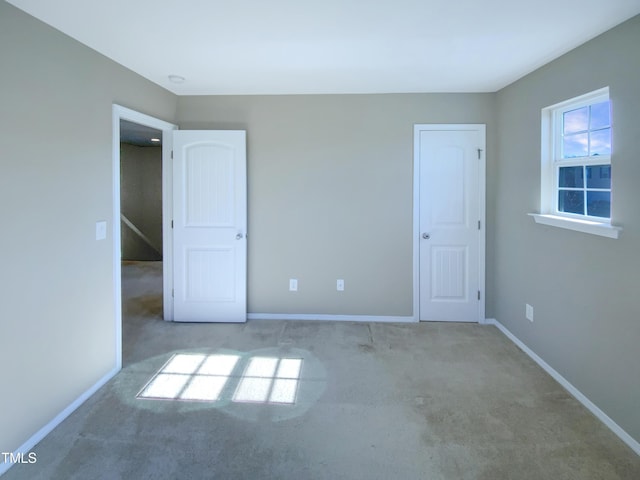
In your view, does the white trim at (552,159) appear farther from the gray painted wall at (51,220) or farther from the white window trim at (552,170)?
the gray painted wall at (51,220)

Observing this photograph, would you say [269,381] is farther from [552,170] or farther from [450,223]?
[552,170]

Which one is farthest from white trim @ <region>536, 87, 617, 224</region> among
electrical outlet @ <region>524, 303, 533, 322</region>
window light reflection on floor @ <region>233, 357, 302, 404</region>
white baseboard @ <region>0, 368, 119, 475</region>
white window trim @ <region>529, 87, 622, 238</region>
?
white baseboard @ <region>0, 368, 119, 475</region>

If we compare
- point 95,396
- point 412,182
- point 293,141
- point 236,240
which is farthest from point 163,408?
point 412,182

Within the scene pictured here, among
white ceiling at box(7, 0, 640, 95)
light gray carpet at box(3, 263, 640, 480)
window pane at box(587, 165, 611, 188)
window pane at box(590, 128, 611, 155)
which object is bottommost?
light gray carpet at box(3, 263, 640, 480)

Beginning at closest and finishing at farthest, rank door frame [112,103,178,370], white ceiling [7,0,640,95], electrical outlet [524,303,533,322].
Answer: white ceiling [7,0,640,95], door frame [112,103,178,370], electrical outlet [524,303,533,322]

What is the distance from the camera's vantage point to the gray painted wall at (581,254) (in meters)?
2.12

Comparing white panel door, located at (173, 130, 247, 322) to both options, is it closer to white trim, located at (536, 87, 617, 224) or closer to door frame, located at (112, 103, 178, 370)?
door frame, located at (112, 103, 178, 370)

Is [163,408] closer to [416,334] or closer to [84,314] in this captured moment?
[84,314]

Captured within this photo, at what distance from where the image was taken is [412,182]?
12.9 feet

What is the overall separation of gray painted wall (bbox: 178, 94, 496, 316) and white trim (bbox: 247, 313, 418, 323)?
4 cm

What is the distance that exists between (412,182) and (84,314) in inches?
121

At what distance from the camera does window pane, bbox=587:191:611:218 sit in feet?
8.12

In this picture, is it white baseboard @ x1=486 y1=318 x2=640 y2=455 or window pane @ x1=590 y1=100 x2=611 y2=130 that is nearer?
white baseboard @ x1=486 y1=318 x2=640 y2=455

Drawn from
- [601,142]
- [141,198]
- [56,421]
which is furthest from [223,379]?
[141,198]
